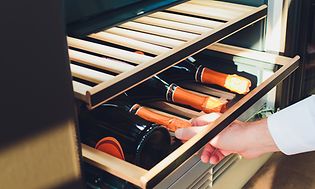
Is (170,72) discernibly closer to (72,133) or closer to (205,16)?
(205,16)

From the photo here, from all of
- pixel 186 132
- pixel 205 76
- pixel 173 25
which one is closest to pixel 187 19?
pixel 173 25

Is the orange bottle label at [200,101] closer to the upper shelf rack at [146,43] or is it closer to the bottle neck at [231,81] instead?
the bottle neck at [231,81]

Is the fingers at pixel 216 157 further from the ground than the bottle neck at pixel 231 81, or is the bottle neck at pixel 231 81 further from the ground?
the bottle neck at pixel 231 81

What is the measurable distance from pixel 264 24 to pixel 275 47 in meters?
0.07

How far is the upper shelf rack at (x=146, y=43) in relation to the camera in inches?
33.6

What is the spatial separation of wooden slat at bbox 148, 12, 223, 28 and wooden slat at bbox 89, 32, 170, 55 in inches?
6.1

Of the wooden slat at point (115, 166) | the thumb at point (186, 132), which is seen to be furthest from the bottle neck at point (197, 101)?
the wooden slat at point (115, 166)

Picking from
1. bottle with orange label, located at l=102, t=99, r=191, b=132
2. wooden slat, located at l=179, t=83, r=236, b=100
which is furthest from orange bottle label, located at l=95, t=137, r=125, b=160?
wooden slat, located at l=179, t=83, r=236, b=100

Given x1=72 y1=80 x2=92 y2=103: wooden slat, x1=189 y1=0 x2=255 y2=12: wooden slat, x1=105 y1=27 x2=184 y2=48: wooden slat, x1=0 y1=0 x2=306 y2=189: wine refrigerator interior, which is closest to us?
x1=0 y1=0 x2=306 y2=189: wine refrigerator interior

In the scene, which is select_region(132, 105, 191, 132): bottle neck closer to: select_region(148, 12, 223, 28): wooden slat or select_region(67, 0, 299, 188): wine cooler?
select_region(67, 0, 299, 188): wine cooler

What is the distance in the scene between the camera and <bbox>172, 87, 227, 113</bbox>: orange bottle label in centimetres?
113

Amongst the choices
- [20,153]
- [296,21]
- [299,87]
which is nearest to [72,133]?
[20,153]

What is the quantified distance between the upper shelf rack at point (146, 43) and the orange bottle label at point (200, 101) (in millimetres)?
149

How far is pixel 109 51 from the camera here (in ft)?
3.17
